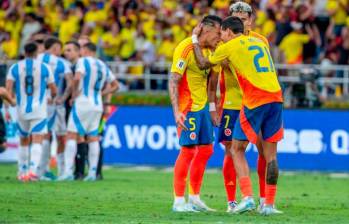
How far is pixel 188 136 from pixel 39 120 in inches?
265

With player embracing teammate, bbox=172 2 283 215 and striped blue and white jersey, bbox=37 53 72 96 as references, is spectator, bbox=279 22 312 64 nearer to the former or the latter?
striped blue and white jersey, bbox=37 53 72 96

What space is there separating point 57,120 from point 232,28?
8593mm

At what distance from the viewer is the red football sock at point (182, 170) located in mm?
14141

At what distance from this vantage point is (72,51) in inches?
842

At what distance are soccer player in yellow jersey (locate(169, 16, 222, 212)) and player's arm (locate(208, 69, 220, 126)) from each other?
0.47 feet

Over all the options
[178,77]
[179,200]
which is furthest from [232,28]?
[179,200]

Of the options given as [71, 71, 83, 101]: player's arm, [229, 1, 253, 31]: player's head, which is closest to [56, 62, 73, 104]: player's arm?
[71, 71, 83, 101]: player's arm

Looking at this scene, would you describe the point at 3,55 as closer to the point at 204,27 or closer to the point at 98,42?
the point at 98,42

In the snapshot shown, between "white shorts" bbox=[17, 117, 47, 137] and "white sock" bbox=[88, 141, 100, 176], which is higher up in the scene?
"white shorts" bbox=[17, 117, 47, 137]

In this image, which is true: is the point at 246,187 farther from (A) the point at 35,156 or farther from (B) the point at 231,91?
(A) the point at 35,156

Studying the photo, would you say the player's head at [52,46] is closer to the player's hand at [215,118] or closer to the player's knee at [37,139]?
the player's knee at [37,139]

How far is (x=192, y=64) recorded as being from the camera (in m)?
14.3

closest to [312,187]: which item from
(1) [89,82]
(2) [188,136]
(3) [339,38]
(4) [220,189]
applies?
(4) [220,189]

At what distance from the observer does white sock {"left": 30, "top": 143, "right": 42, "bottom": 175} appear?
66.6 feet
